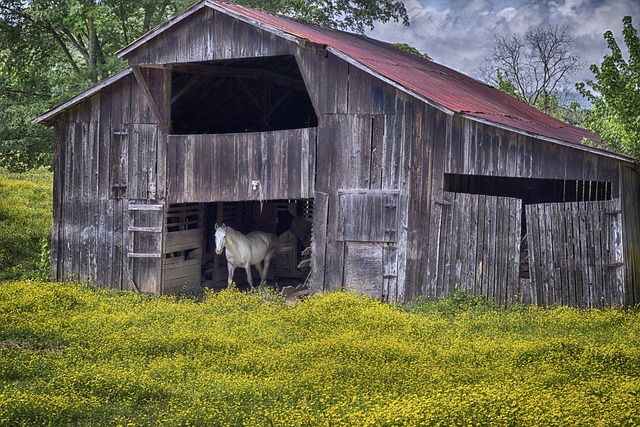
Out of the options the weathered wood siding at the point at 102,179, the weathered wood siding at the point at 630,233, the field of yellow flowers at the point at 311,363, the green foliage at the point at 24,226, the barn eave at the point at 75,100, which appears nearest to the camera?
the field of yellow flowers at the point at 311,363

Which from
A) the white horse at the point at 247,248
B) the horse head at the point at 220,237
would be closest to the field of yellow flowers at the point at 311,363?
the horse head at the point at 220,237

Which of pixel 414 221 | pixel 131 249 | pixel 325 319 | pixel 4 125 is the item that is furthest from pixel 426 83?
pixel 4 125

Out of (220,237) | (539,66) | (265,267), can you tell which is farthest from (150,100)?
(539,66)

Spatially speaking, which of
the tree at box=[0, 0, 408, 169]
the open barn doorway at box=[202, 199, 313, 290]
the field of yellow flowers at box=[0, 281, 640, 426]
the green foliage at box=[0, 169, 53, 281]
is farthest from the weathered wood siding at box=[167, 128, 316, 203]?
the tree at box=[0, 0, 408, 169]

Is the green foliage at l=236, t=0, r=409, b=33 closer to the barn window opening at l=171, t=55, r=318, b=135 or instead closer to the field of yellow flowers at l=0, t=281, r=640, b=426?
the barn window opening at l=171, t=55, r=318, b=135

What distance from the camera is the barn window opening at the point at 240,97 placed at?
22.6m

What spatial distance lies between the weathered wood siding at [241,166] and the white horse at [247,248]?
6.32 feet

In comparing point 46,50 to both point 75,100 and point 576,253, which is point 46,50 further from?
point 576,253

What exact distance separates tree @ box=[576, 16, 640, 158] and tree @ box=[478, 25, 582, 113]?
78.0 ft

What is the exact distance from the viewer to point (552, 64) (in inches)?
1801

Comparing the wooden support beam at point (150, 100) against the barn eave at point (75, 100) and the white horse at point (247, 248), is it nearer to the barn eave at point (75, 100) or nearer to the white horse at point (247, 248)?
the barn eave at point (75, 100)

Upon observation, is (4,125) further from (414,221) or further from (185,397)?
(185,397)

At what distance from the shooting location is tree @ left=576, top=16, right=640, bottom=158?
773 inches

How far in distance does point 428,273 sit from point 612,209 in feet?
13.6
